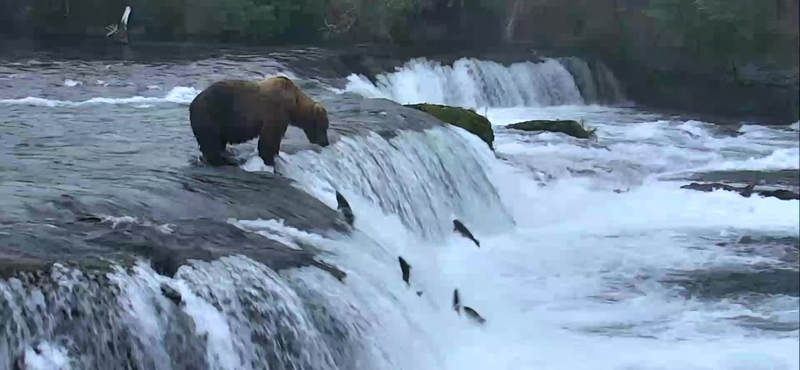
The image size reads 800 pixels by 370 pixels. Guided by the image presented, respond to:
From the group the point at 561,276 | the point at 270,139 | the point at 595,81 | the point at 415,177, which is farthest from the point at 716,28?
the point at 270,139

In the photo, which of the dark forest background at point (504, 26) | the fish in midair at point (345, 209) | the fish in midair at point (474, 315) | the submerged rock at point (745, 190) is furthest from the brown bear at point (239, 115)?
the dark forest background at point (504, 26)

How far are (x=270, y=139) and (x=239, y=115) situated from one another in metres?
Result: 0.28

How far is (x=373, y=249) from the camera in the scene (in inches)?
299

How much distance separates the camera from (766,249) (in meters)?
10.0

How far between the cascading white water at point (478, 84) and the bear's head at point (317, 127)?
32.1 ft

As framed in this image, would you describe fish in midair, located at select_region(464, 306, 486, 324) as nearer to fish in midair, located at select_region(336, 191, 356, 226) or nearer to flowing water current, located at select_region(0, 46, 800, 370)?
flowing water current, located at select_region(0, 46, 800, 370)

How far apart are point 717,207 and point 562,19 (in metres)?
17.2

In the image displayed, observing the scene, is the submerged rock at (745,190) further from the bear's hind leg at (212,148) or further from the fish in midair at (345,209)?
the bear's hind leg at (212,148)

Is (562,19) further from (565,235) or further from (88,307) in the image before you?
(88,307)

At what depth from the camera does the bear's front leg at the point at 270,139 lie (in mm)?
7898

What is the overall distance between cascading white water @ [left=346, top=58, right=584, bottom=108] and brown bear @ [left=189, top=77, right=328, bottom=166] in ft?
35.0

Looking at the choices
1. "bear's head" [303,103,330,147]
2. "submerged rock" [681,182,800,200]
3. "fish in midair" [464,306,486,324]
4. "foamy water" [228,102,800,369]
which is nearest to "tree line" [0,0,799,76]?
"submerged rock" [681,182,800,200]

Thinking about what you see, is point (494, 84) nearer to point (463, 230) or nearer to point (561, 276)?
point (463, 230)

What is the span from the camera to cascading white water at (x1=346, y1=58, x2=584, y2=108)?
20.0 m
